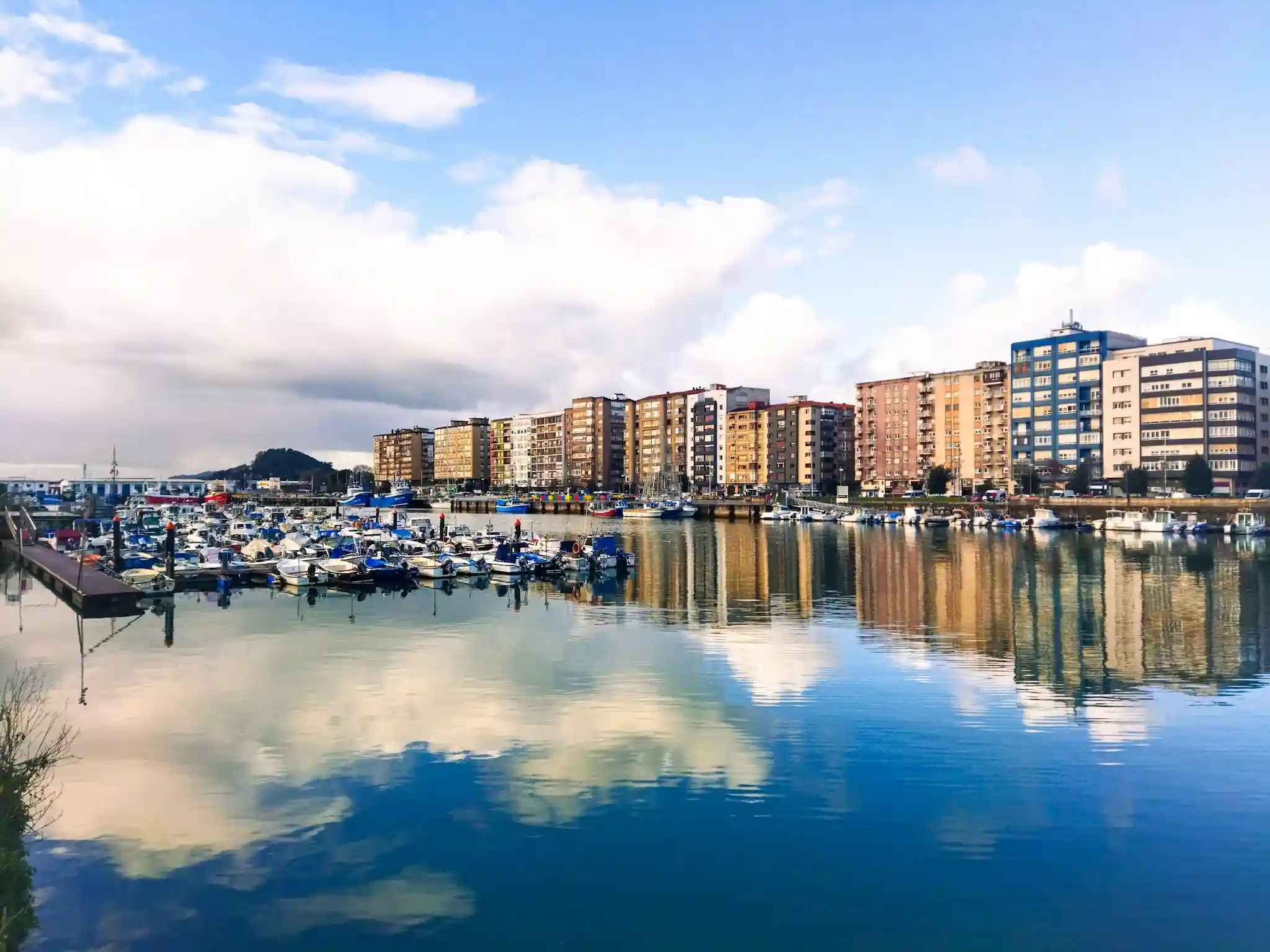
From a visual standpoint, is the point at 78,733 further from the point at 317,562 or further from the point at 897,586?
the point at 897,586

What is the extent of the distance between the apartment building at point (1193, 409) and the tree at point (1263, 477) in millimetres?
1260

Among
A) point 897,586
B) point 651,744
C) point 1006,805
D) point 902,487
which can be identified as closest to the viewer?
point 1006,805

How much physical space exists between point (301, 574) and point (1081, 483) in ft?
403

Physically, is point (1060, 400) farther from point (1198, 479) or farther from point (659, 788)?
point (659, 788)

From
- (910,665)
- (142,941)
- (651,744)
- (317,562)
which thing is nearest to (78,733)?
(142,941)

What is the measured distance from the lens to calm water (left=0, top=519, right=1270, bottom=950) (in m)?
13.3

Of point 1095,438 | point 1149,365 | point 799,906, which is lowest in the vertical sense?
point 799,906

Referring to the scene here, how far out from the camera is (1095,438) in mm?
145625

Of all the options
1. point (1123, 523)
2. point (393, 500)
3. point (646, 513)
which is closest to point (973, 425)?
point (1123, 523)

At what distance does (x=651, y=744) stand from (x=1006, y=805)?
754cm

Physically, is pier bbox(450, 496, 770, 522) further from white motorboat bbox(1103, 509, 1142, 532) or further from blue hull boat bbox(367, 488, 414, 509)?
white motorboat bbox(1103, 509, 1142, 532)

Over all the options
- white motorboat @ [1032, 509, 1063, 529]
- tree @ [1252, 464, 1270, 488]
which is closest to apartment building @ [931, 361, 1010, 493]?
tree @ [1252, 464, 1270, 488]

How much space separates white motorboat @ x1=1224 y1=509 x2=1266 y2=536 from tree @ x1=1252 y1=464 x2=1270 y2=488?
29.7 meters

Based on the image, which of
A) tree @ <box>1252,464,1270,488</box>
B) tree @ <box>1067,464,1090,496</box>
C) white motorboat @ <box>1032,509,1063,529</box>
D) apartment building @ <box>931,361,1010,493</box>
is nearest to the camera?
white motorboat @ <box>1032,509,1063,529</box>
